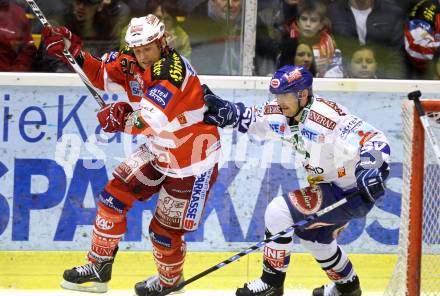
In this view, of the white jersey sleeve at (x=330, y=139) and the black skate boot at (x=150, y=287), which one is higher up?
the white jersey sleeve at (x=330, y=139)

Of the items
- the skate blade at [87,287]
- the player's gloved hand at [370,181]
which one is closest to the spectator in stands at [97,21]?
the skate blade at [87,287]

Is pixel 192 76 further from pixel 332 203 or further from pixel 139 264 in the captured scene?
pixel 139 264

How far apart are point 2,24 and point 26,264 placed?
139 cm

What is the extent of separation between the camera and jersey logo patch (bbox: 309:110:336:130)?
5430 mm

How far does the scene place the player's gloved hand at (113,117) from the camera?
5.67 meters

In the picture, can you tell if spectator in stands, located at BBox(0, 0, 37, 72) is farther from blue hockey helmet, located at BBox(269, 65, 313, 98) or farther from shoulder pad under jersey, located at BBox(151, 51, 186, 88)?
blue hockey helmet, located at BBox(269, 65, 313, 98)

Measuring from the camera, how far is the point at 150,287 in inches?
236

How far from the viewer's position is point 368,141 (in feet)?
17.6

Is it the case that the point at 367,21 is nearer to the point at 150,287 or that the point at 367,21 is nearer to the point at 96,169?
the point at 96,169

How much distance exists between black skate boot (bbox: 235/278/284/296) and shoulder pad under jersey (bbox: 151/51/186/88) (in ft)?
3.54

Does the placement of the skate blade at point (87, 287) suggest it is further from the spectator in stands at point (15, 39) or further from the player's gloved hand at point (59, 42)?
the spectator in stands at point (15, 39)

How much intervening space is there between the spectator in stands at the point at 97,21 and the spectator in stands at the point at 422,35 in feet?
5.72

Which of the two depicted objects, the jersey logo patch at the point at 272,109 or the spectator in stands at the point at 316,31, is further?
the spectator in stands at the point at 316,31

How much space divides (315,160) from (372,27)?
64.3 inches
